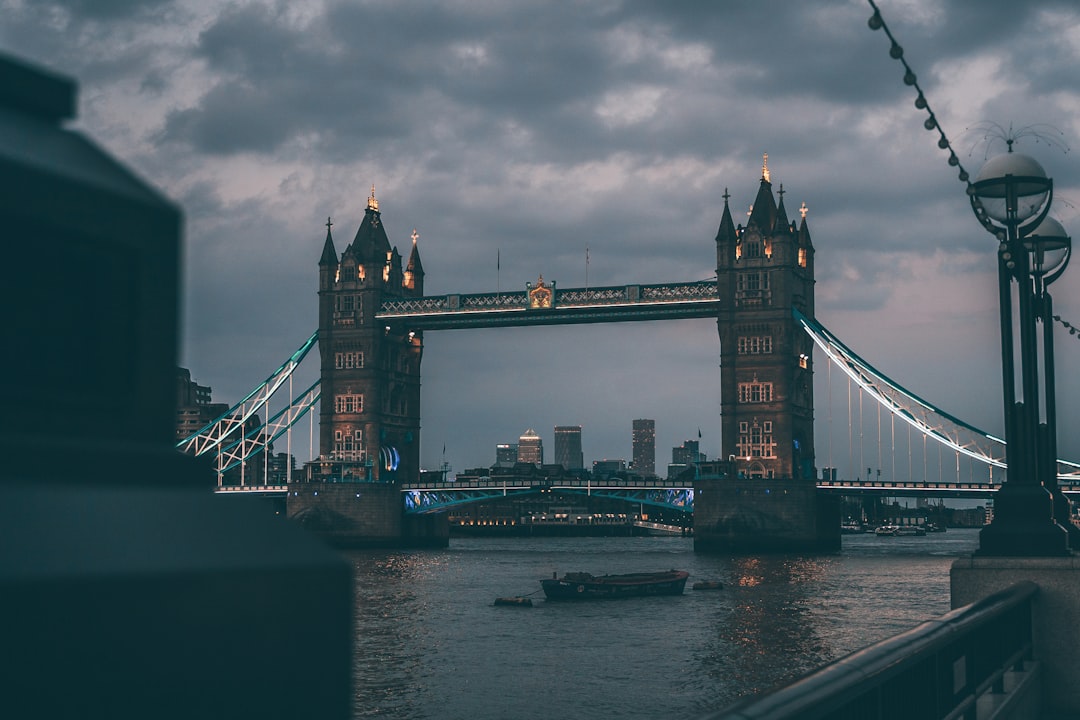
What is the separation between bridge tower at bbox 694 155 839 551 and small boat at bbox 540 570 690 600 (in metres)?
27.5

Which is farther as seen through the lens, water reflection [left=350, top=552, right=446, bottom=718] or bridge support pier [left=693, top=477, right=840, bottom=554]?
bridge support pier [left=693, top=477, right=840, bottom=554]

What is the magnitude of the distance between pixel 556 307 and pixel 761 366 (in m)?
16.0

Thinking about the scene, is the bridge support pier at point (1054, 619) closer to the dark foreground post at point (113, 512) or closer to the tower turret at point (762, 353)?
the dark foreground post at point (113, 512)

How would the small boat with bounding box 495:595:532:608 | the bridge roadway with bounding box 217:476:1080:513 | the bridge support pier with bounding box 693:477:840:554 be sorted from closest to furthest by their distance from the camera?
the small boat with bounding box 495:595:532:608 < the bridge support pier with bounding box 693:477:840:554 < the bridge roadway with bounding box 217:476:1080:513

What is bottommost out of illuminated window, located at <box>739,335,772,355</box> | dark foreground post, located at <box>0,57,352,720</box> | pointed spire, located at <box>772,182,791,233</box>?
dark foreground post, located at <box>0,57,352,720</box>

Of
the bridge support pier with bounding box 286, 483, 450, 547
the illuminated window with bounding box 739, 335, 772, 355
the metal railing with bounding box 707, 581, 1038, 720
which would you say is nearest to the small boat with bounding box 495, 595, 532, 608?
the metal railing with bounding box 707, 581, 1038, 720

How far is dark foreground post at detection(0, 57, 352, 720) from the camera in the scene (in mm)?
1041

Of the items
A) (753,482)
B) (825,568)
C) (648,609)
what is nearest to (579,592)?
(648,609)

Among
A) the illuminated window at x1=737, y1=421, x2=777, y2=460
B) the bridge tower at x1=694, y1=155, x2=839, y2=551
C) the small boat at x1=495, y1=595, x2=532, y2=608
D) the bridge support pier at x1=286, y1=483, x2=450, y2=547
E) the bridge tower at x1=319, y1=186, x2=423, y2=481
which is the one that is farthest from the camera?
the bridge tower at x1=319, y1=186, x2=423, y2=481

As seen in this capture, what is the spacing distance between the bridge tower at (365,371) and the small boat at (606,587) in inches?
1752

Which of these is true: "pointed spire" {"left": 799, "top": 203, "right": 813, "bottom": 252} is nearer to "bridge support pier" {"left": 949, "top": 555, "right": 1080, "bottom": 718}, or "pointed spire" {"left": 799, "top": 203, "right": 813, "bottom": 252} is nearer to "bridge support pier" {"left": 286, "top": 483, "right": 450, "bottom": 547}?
"bridge support pier" {"left": 286, "top": 483, "right": 450, "bottom": 547}

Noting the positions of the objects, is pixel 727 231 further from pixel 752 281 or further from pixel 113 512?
pixel 113 512

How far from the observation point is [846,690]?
3305 mm

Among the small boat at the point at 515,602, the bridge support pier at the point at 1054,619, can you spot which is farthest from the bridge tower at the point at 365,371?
the bridge support pier at the point at 1054,619
